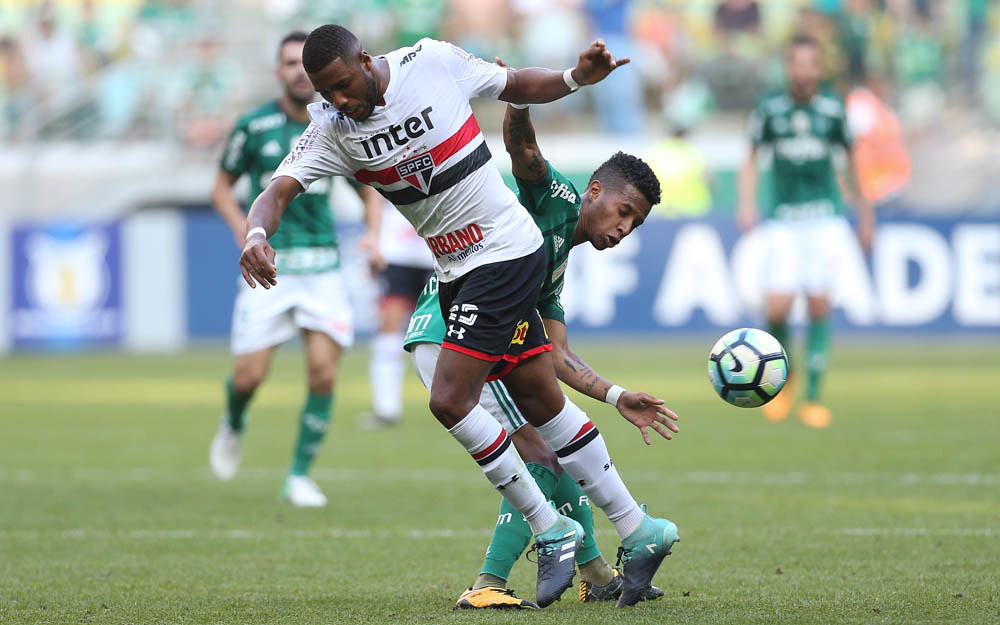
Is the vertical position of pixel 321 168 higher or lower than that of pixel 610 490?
higher

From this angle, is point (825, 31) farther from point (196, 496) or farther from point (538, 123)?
point (196, 496)

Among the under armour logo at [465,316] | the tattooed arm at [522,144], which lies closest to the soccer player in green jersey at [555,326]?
the tattooed arm at [522,144]

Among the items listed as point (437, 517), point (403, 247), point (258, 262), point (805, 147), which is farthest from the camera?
point (403, 247)

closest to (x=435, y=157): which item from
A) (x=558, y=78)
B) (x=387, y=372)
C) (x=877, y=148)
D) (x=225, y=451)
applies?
(x=558, y=78)

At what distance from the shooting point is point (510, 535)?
5254 mm

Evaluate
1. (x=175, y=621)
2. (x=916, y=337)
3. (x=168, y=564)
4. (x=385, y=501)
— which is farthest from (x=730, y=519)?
(x=916, y=337)

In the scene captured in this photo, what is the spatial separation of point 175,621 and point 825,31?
19.6m

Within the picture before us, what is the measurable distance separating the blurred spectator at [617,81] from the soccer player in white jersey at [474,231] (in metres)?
18.4

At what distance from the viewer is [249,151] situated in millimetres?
8211

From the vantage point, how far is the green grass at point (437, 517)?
5.09 metres

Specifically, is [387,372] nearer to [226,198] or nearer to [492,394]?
[226,198]

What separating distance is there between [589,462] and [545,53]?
63.4 feet

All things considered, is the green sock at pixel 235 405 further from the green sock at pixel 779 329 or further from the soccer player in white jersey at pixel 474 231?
the green sock at pixel 779 329

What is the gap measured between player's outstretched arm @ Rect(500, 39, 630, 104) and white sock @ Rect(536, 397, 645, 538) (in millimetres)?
1103
